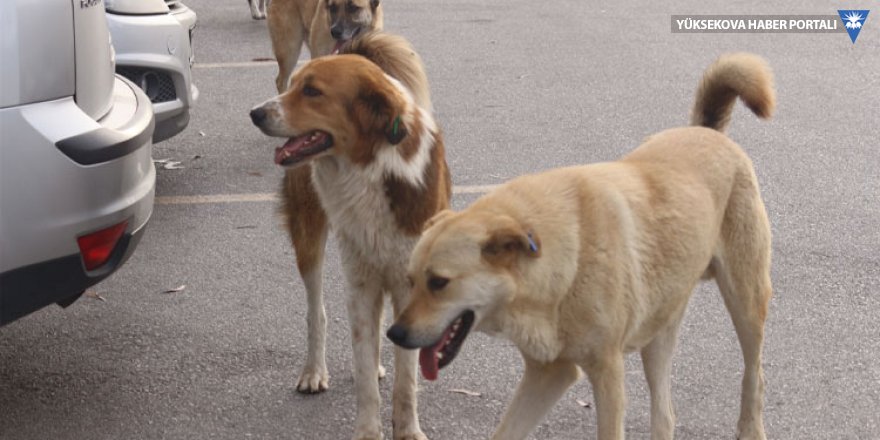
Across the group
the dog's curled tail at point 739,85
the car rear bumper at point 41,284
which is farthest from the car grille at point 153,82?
the dog's curled tail at point 739,85

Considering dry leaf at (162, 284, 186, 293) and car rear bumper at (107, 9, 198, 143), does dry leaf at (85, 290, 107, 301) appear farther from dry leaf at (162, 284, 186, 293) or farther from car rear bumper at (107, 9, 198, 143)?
car rear bumper at (107, 9, 198, 143)

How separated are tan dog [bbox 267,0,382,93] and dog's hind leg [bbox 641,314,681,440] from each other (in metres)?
4.72

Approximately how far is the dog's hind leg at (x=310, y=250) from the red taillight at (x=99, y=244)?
69 centimetres

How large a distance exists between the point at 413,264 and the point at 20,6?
1628mm

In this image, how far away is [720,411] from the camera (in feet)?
16.1

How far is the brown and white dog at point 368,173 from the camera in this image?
172 inches

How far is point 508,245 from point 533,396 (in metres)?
0.70

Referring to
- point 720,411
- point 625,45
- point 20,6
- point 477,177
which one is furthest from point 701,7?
point 20,6

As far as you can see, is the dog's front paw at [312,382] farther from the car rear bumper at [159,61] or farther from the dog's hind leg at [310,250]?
the car rear bumper at [159,61]

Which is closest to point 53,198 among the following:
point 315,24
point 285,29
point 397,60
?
point 397,60

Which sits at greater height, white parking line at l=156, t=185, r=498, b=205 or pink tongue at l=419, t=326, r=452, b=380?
pink tongue at l=419, t=326, r=452, b=380

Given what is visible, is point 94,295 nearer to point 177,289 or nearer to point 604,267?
point 177,289

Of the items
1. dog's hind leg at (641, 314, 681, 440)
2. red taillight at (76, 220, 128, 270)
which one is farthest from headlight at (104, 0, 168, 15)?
dog's hind leg at (641, 314, 681, 440)

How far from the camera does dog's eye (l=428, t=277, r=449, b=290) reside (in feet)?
11.6
